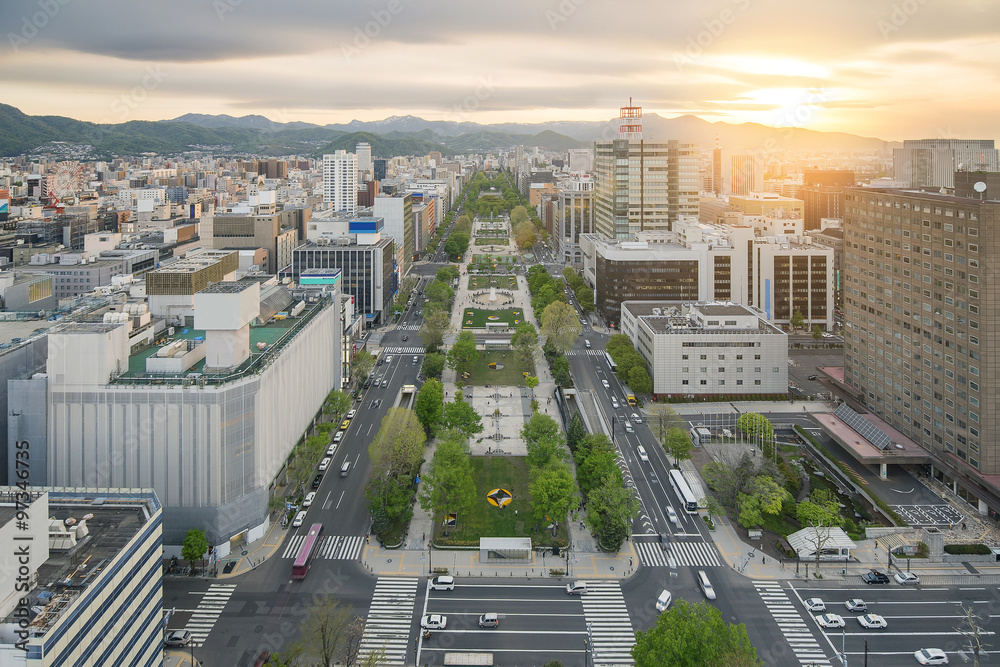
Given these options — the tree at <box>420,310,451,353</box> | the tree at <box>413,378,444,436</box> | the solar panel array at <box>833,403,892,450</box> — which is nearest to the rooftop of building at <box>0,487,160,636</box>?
the tree at <box>413,378,444,436</box>

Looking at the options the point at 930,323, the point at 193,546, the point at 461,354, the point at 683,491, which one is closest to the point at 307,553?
the point at 193,546

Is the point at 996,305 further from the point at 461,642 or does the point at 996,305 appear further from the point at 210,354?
the point at 210,354

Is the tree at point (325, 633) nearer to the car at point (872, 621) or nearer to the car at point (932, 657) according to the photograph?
the car at point (872, 621)

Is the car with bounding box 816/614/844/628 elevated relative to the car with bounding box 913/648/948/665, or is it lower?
elevated

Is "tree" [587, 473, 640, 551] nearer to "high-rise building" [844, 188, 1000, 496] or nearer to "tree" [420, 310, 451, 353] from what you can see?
"high-rise building" [844, 188, 1000, 496]

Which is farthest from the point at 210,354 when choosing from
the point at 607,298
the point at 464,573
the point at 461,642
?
the point at 607,298

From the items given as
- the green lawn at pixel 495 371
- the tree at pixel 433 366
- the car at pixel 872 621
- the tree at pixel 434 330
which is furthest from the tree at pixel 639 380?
the car at pixel 872 621
